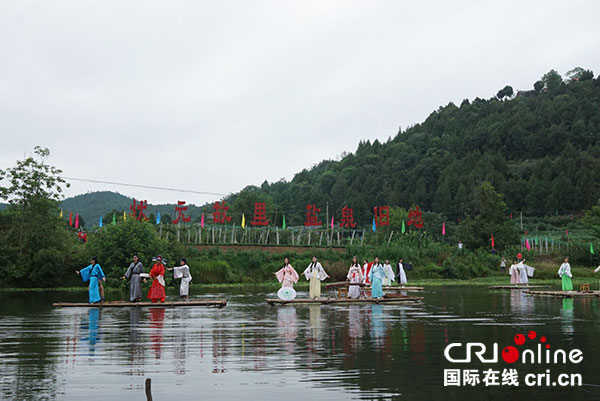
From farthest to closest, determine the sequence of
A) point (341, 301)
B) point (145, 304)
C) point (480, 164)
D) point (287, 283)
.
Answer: point (480, 164) < point (287, 283) < point (341, 301) < point (145, 304)

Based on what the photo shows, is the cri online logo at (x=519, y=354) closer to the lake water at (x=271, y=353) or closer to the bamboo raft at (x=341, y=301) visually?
the lake water at (x=271, y=353)

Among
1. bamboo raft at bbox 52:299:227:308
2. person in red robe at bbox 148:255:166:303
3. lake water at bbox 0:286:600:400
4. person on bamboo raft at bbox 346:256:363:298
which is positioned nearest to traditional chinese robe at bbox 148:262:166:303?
person in red robe at bbox 148:255:166:303

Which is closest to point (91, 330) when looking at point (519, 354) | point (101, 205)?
point (519, 354)

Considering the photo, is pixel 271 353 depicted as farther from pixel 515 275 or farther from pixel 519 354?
pixel 515 275

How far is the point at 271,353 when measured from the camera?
11.3m

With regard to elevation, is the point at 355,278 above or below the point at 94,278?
below

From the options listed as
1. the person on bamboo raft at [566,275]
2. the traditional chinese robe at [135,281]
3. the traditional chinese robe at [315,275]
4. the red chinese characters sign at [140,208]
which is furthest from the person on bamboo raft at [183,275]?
the red chinese characters sign at [140,208]

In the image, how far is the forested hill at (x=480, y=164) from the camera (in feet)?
324

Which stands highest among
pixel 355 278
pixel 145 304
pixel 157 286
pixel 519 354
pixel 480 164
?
pixel 480 164

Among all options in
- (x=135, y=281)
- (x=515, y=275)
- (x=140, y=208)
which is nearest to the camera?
(x=135, y=281)

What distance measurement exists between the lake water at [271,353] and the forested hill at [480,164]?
8283 cm

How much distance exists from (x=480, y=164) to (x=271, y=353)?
3990 inches

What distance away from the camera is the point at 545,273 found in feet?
154

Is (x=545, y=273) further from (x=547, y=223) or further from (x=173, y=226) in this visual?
(x=547, y=223)
